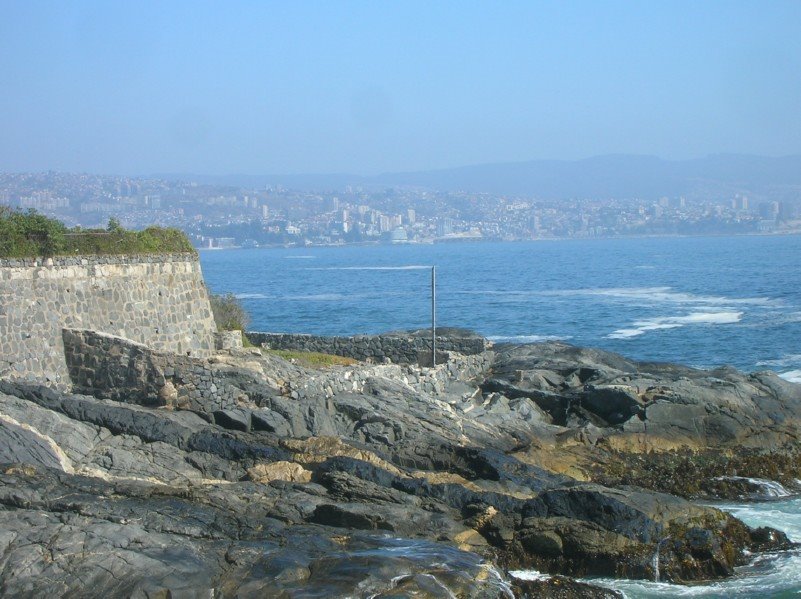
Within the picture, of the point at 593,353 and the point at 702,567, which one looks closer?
the point at 702,567

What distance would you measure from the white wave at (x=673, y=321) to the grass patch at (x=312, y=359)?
30.1 m

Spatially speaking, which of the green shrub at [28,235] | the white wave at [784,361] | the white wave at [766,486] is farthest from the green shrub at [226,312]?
the white wave at [784,361]

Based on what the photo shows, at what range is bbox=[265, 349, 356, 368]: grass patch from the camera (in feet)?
97.1

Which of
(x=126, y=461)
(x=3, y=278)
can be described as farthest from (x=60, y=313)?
(x=126, y=461)

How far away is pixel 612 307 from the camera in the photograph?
78.6 metres

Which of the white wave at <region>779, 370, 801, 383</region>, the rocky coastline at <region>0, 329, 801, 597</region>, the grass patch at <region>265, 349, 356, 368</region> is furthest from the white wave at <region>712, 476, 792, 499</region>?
the white wave at <region>779, 370, 801, 383</region>

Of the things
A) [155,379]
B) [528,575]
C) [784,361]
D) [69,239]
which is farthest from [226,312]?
[528,575]

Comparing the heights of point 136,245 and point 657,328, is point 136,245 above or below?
above

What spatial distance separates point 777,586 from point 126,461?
10.7m

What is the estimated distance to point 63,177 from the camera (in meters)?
171

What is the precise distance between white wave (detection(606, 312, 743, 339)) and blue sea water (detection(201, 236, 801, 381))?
8 centimetres

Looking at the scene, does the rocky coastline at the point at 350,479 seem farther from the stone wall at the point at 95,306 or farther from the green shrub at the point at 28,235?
the green shrub at the point at 28,235

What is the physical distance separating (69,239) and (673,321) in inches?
1905

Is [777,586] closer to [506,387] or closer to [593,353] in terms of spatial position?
[506,387]
